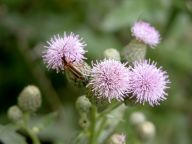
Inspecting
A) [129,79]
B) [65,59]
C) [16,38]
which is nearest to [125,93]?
[129,79]

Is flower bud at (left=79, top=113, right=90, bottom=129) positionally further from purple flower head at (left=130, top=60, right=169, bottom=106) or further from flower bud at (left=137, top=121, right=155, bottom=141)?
flower bud at (left=137, top=121, right=155, bottom=141)

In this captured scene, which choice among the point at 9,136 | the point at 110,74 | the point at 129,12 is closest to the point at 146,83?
the point at 110,74

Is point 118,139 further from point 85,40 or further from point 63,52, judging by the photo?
point 85,40

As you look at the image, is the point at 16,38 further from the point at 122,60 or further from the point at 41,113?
the point at 122,60

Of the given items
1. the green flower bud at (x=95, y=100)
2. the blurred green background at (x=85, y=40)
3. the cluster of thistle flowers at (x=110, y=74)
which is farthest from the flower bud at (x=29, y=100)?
the blurred green background at (x=85, y=40)

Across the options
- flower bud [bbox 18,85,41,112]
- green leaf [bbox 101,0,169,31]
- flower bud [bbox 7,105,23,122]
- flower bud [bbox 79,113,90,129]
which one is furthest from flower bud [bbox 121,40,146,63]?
green leaf [bbox 101,0,169,31]

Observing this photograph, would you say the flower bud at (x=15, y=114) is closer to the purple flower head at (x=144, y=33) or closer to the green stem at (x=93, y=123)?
the green stem at (x=93, y=123)
